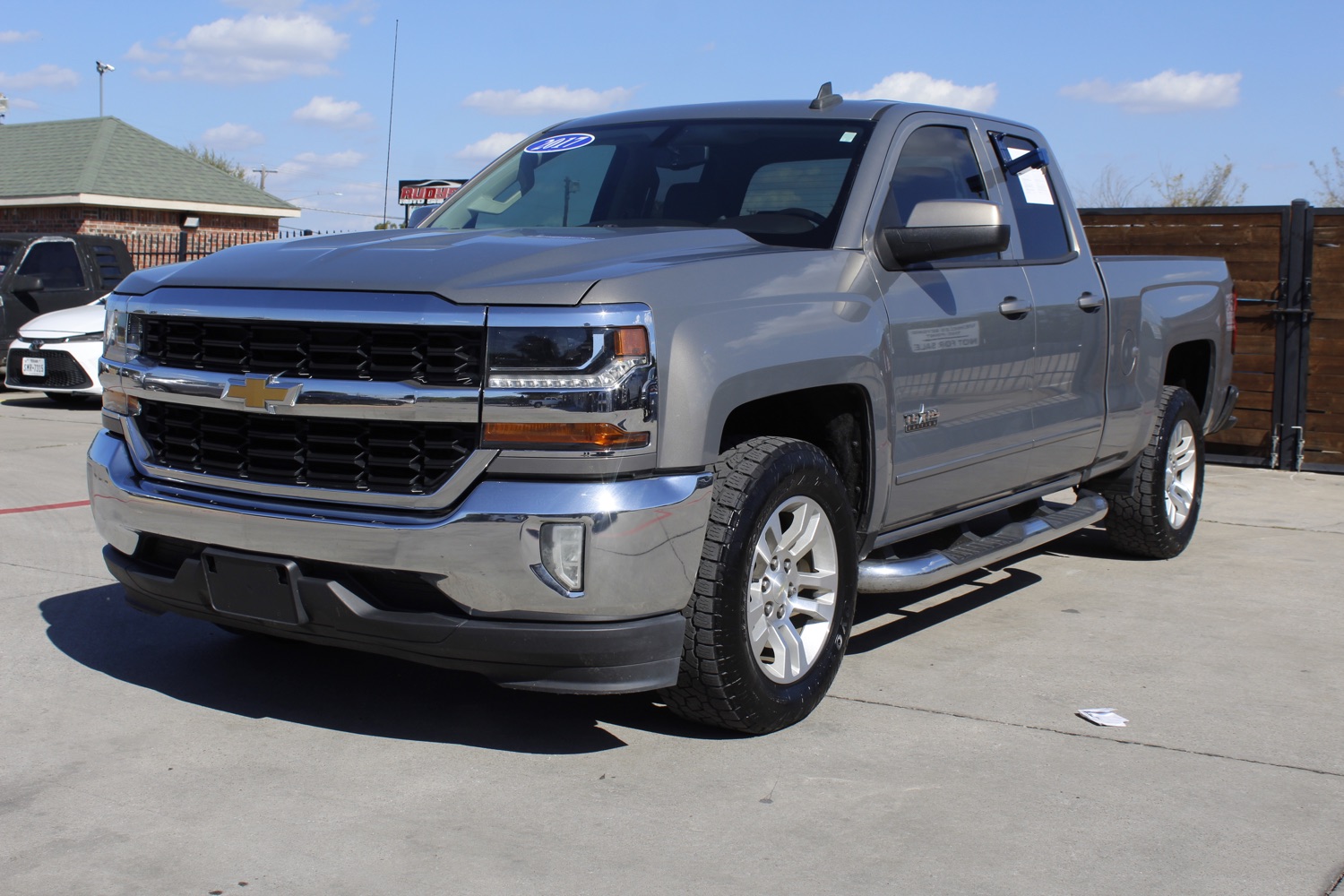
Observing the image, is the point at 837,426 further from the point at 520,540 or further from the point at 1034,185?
the point at 1034,185

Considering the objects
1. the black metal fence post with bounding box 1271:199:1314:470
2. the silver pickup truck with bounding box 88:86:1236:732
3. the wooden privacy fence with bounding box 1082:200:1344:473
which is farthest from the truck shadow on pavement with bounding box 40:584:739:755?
the black metal fence post with bounding box 1271:199:1314:470

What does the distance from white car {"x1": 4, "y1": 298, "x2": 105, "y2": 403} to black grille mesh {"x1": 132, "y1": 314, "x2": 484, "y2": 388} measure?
1065cm

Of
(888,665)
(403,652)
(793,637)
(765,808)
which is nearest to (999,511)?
(888,665)

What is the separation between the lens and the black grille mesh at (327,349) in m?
3.47

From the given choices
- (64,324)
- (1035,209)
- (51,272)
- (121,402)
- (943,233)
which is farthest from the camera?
(51,272)

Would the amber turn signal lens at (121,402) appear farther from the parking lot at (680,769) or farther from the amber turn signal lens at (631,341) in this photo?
the amber turn signal lens at (631,341)

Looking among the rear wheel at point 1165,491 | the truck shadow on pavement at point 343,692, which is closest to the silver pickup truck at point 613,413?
the truck shadow on pavement at point 343,692

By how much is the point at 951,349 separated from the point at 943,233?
49 centimetres

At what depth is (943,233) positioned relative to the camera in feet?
14.6

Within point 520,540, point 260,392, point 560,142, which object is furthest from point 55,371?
point 520,540

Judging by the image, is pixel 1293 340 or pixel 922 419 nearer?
pixel 922 419

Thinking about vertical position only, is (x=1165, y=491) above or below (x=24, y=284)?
below

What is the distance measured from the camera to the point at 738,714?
12.7 ft

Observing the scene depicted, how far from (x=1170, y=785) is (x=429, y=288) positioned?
242cm
